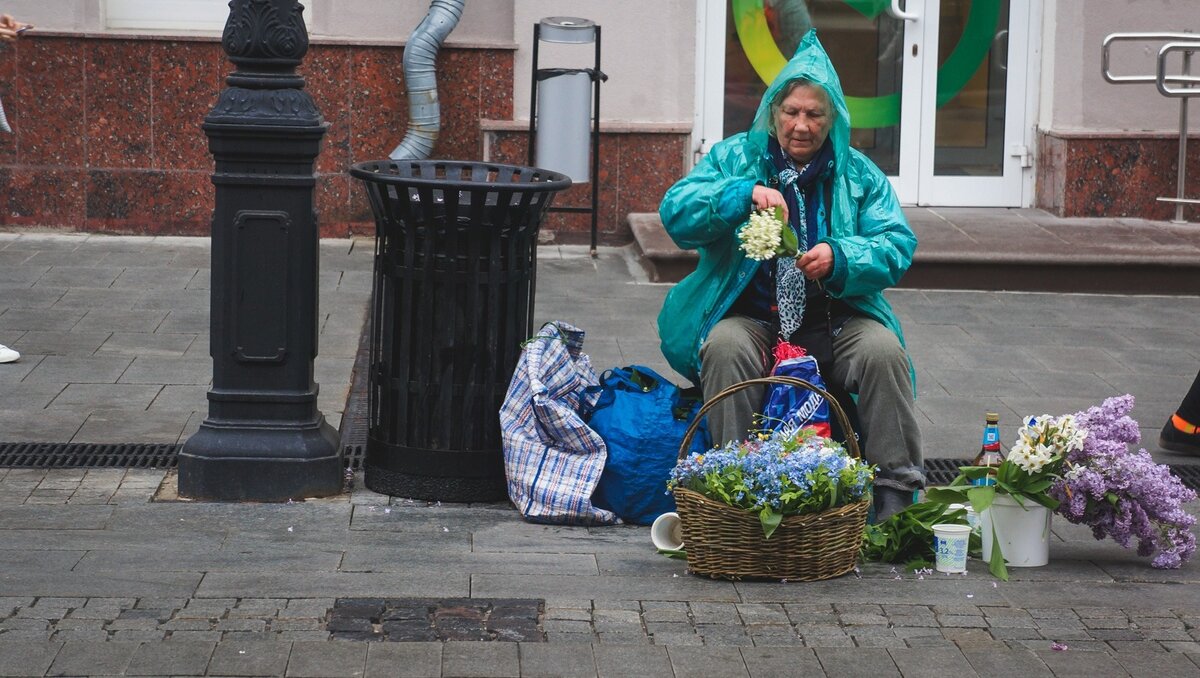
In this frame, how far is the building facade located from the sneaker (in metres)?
4.20

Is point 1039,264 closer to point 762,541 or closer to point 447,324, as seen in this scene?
point 447,324

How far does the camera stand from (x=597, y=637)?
4.02 meters

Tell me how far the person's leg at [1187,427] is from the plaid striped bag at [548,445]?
2.30 metres

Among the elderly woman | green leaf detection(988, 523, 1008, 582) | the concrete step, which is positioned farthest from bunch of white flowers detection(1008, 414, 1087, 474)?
the concrete step

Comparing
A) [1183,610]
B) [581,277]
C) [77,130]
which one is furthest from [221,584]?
[77,130]

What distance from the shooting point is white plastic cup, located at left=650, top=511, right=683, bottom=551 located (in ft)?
15.5

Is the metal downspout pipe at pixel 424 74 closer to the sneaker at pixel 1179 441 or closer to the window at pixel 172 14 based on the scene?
the window at pixel 172 14

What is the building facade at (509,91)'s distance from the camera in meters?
9.67

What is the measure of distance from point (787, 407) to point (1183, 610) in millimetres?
1233

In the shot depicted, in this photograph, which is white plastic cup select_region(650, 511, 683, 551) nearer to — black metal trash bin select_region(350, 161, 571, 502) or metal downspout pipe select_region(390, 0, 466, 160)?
black metal trash bin select_region(350, 161, 571, 502)

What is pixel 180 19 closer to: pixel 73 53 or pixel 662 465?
pixel 73 53

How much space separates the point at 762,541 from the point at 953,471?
5.13ft

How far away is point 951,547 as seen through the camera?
15.0ft

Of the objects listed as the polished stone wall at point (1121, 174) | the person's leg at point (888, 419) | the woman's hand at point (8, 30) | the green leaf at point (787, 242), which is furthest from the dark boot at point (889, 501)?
the polished stone wall at point (1121, 174)
